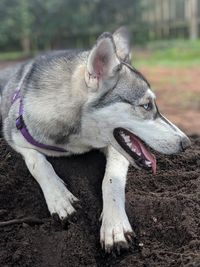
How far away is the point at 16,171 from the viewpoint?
4207mm

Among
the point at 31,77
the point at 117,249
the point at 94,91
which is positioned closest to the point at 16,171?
the point at 31,77

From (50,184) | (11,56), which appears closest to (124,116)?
(50,184)

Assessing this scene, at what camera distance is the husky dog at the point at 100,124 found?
11.5 ft

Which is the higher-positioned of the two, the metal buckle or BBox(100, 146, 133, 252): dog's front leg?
the metal buckle

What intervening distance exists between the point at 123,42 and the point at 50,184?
1351 millimetres

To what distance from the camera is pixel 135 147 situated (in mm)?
3633

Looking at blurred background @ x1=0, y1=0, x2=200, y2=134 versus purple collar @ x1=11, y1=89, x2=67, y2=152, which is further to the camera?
blurred background @ x1=0, y1=0, x2=200, y2=134

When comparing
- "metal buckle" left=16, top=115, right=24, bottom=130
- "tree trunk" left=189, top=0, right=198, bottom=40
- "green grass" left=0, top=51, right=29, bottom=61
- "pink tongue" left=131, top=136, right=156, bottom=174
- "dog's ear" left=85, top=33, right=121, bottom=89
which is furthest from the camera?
"tree trunk" left=189, top=0, right=198, bottom=40

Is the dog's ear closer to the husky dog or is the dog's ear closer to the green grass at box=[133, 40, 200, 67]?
the husky dog

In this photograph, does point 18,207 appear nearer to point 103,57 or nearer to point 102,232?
point 102,232

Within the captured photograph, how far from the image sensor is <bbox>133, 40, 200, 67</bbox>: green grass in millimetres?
14820

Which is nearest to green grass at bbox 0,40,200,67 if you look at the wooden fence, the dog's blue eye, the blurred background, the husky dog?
the blurred background

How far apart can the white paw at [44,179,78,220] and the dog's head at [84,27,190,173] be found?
44 centimetres

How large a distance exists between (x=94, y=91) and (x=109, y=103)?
0.13 meters
